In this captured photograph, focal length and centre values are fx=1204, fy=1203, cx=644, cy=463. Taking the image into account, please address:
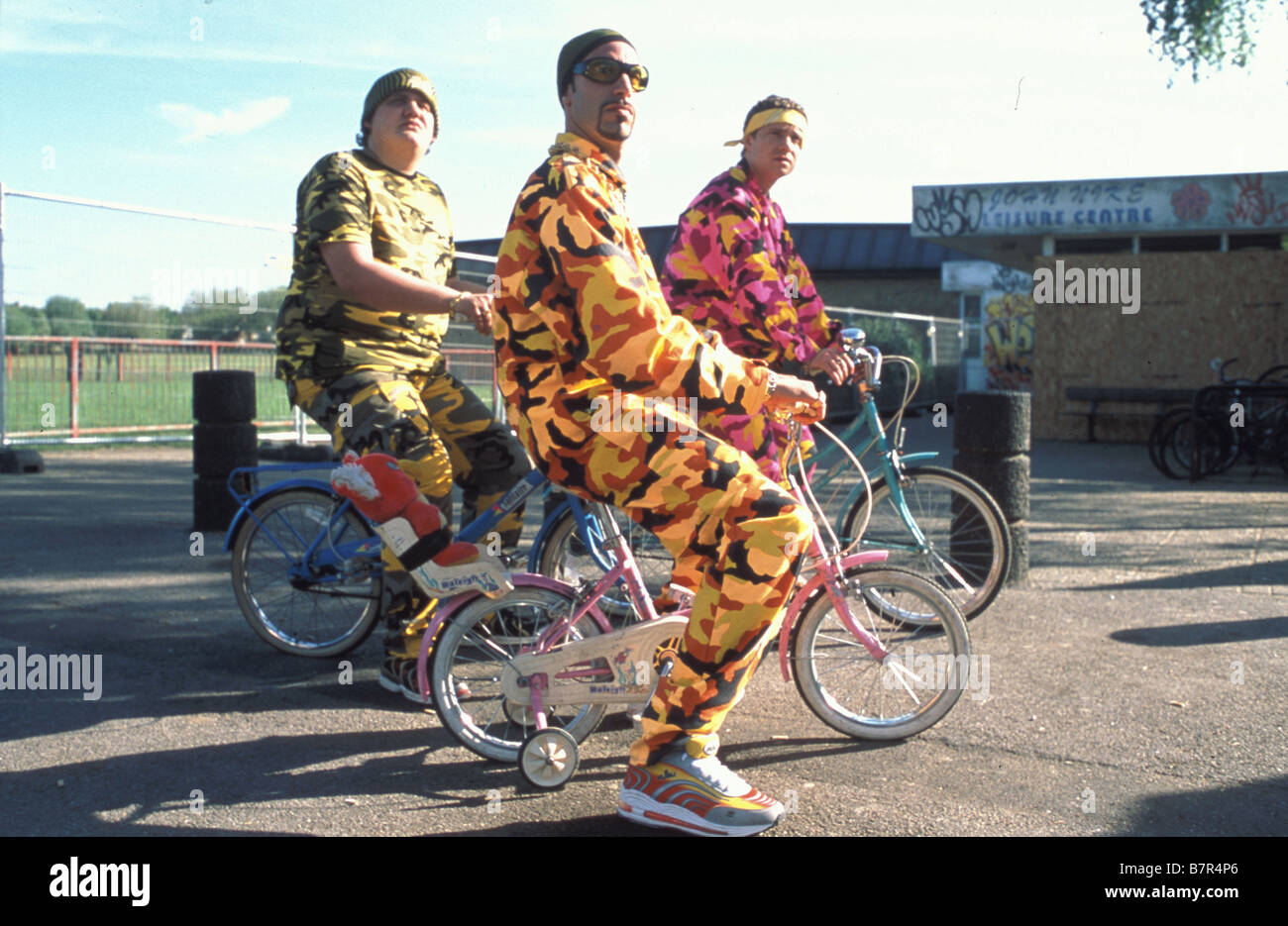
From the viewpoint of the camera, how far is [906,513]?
16.8 ft

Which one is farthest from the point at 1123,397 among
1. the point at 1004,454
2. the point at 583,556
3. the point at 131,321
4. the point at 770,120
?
the point at 583,556

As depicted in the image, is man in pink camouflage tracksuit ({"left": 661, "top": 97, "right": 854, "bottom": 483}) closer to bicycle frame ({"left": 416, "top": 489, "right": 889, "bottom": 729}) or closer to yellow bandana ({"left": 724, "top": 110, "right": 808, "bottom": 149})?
yellow bandana ({"left": 724, "top": 110, "right": 808, "bottom": 149})

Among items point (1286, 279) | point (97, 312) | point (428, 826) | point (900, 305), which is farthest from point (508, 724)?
point (900, 305)

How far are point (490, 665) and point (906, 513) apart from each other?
2.16 meters

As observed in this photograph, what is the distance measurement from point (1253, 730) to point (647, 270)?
2619 mm

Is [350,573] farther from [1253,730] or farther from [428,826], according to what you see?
[1253,730]

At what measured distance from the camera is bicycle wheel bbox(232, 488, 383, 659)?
15.3ft

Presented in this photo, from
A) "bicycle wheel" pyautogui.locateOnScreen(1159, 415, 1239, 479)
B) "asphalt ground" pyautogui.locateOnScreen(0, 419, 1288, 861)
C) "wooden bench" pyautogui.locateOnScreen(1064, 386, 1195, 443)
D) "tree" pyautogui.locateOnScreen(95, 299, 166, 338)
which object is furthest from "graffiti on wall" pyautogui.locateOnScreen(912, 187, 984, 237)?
"asphalt ground" pyautogui.locateOnScreen(0, 419, 1288, 861)

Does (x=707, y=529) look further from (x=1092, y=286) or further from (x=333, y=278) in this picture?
(x=1092, y=286)

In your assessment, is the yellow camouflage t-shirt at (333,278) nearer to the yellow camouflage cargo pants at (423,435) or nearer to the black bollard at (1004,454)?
the yellow camouflage cargo pants at (423,435)

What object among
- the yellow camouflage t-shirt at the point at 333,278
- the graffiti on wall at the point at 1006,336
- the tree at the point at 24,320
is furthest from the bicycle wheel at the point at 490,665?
the graffiti on wall at the point at 1006,336

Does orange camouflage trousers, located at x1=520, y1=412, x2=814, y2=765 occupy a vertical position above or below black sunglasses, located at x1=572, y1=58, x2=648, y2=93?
below

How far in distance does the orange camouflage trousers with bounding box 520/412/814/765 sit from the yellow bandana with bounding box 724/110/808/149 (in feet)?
7.47

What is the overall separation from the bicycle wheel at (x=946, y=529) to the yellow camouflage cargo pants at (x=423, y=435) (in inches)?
64.1
